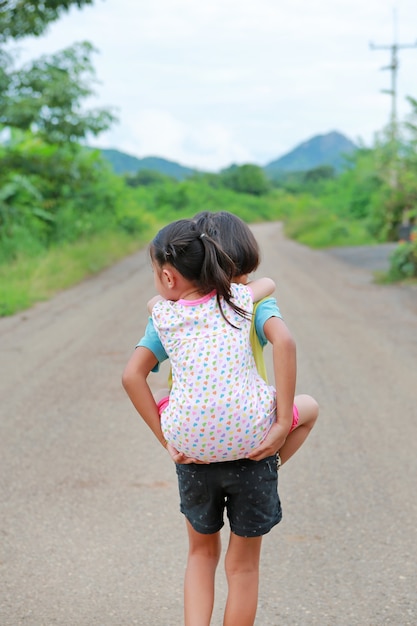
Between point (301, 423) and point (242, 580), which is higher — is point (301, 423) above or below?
above

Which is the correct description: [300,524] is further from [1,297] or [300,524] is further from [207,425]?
[1,297]

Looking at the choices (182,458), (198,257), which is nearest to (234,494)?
(182,458)

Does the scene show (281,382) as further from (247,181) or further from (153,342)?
(247,181)

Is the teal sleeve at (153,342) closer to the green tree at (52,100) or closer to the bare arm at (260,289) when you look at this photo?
the bare arm at (260,289)

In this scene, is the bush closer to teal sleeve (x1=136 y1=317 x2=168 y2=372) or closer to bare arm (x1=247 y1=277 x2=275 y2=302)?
bare arm (x1=247 y1=277 x2=275 y2=302)

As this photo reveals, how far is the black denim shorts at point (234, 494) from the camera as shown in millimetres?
2553

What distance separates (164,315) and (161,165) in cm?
12338

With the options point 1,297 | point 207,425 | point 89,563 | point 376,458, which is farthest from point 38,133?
point 207,425

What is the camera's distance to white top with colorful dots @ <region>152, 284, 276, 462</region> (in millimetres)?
2434

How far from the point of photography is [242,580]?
2693 mm

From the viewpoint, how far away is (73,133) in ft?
54.2

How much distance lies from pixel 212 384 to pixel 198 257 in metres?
0.36

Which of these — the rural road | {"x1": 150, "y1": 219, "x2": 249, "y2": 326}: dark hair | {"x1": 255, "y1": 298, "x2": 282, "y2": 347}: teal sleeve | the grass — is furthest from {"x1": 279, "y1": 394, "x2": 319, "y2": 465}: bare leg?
the grass

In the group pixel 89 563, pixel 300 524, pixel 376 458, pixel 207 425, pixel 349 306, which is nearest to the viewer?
pixel 207 425
